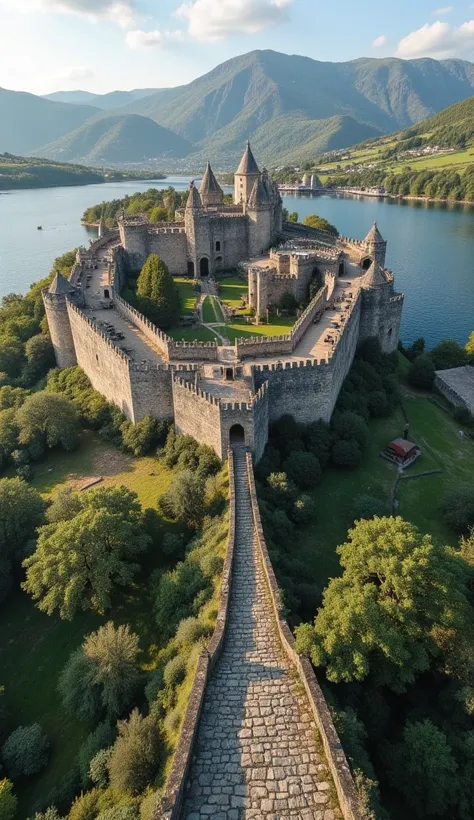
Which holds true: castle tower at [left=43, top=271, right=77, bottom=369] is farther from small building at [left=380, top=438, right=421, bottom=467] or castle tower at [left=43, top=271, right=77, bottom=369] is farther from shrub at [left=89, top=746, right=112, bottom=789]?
shrub at [left=89, top=746, right=112, bottom=789]

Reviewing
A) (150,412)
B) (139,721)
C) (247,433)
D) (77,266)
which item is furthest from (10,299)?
(139,721)

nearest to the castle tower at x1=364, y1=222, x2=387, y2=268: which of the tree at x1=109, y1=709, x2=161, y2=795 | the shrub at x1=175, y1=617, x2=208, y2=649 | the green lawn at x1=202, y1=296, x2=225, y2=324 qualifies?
the green lawn at x1=202, y1=296, x2=225, y2=324

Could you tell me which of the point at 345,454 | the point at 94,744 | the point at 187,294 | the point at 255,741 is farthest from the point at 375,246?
the point at 94,744

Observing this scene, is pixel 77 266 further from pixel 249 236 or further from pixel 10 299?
pixel 249 236

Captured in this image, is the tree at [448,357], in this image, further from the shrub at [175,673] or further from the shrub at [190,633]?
the shrub at [175,673]

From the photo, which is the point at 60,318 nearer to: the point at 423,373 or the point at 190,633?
the point at 423,373
